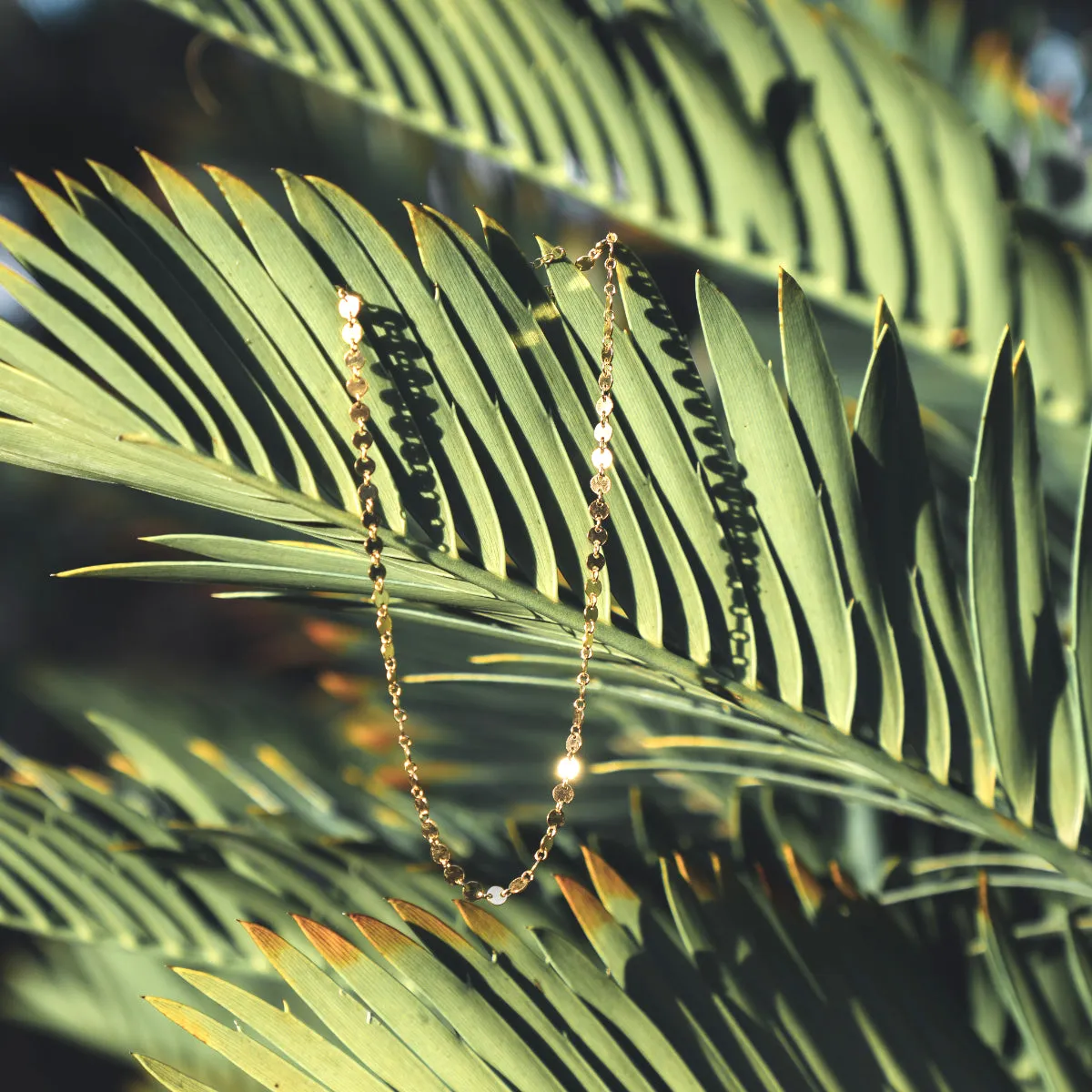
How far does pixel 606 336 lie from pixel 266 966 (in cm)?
45

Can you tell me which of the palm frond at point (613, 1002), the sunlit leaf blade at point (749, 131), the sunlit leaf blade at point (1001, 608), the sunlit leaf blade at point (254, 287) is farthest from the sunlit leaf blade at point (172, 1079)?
the sunlit leaf blade at point (749, 131)

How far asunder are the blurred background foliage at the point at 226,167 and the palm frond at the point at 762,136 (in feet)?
0.14

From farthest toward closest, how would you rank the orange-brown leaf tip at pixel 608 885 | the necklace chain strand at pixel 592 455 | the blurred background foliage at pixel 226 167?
the blurred background foliage at pixel 226 167 < the orange-brown leaf tip at pixel 608 885 < the necklace chain strand at pixel 592 455

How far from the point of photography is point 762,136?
2.01 ft

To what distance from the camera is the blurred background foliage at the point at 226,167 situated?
0.82 meters

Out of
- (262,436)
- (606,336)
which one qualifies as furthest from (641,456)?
(262,436)

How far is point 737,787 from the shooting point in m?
0.60

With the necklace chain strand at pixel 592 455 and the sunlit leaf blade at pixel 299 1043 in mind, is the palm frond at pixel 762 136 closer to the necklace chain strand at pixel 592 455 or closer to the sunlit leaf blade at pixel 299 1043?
the necklace chain strand at pixel 592 455

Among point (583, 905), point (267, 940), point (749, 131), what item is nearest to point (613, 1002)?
point (583, 905)

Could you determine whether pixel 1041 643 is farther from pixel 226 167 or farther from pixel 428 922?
pixel 226 167

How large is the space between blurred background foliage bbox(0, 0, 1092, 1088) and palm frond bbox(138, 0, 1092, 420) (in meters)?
0.04

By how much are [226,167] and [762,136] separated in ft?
2.52

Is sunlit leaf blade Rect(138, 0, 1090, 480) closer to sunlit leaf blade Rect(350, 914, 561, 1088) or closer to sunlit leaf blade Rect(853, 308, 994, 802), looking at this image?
sunlit leaf blade Rect(853, 308, 994, 802)

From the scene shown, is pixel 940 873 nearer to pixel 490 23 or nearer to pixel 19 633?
pixel 490 23
